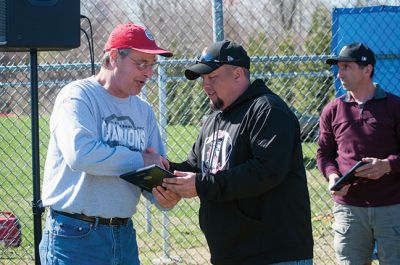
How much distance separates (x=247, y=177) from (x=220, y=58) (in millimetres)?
646

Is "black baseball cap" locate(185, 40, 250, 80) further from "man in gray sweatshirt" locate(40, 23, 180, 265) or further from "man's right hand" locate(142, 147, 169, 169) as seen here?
"man's right hand" locate(142, 147, 169, 169)

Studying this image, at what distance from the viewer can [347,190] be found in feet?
15.7

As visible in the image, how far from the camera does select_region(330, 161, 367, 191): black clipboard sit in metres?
4.36

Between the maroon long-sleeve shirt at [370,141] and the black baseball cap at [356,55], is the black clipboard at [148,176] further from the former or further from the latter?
the black baseball cap at [356,55]

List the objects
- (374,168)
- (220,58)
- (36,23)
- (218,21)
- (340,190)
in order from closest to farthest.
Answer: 1. (220,58)
2. (36,23)
3. (374,168)
4. (340,190)
5. (218,21)

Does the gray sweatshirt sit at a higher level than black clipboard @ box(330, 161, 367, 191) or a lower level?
higher

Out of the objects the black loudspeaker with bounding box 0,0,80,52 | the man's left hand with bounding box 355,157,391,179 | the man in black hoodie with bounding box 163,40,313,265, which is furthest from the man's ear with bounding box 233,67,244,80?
the man's left hand with bounding box 355,157,391,179

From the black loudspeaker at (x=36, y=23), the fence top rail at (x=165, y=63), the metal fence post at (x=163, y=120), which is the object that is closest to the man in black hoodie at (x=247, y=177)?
the black loudspeaker at (x=36, y=23)

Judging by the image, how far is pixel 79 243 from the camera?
10.8 feet

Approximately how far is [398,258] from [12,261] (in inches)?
132

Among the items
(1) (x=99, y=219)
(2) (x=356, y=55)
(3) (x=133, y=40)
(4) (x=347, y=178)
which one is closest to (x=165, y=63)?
(2) (x=356, y=55)

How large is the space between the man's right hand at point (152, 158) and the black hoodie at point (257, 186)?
0.78ft

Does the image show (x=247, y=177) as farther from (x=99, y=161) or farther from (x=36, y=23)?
(x=36, y=23)

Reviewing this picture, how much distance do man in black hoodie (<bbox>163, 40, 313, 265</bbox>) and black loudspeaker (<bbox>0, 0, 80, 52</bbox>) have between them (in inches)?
32.3
